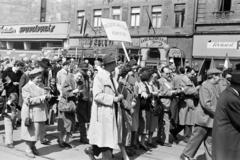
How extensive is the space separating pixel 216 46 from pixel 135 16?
25.2 ft

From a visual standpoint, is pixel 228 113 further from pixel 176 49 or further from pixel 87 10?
pixel 87 10

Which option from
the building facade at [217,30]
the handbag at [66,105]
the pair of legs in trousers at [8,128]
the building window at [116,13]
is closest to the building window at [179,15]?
the building facade at [217,30]

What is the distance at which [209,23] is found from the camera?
23641 millimetres

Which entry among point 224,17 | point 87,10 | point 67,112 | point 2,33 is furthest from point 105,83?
point 2,33

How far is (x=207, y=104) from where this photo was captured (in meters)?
6.20

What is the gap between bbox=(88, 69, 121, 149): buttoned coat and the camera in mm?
5652

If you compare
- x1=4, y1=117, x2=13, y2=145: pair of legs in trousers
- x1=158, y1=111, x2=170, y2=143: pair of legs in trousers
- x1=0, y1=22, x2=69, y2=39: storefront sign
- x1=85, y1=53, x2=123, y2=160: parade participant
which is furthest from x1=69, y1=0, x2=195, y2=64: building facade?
x1=85, y1=53, x2=123, y2=160: parade participant

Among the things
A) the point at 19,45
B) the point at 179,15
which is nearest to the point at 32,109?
the point at 179,15

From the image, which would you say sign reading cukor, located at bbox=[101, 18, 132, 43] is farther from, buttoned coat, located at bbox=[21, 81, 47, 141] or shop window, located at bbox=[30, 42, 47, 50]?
shop window, located at bbox=[30, 42, 47, 50]

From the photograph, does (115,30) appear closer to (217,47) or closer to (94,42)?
(217,47)

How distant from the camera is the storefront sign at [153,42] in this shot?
26094 mm

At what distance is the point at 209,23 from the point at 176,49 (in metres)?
2.98

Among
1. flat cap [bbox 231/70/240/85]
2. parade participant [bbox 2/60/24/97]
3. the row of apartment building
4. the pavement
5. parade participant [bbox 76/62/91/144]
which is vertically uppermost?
the row of apartment building

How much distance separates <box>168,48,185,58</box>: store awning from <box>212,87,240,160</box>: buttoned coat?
20.4 m
